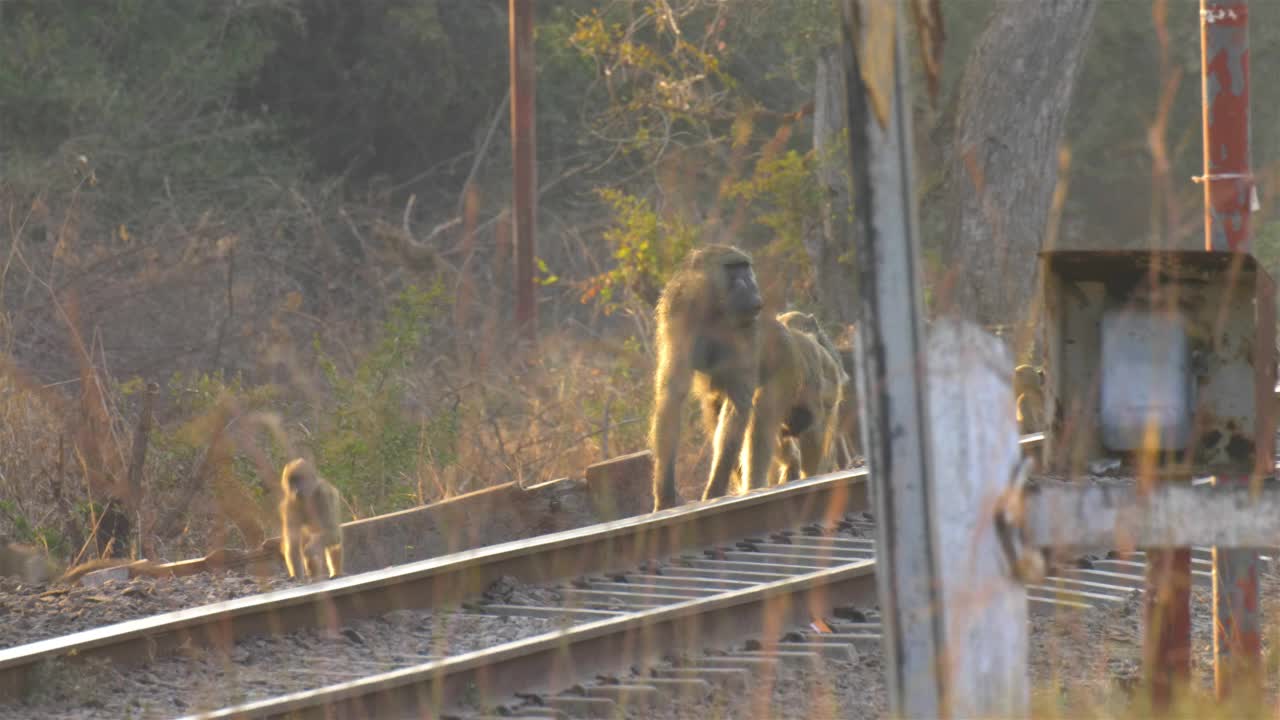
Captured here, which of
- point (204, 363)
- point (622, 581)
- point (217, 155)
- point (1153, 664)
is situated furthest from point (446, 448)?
point (217, 155)

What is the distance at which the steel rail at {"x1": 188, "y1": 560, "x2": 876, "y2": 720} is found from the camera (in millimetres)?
4723

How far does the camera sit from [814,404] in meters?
9.30

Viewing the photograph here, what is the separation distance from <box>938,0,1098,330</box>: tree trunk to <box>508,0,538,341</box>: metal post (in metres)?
3.97

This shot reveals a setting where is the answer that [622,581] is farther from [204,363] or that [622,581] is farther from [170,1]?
[170,1]

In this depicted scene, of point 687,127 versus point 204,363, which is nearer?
point 204,363

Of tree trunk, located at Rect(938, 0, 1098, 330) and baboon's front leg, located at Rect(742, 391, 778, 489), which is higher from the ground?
tree trunk, located at Rect(938, 0, 1098, 330)

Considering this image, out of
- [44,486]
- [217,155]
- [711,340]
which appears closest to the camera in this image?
[711,340]

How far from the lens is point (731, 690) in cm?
521

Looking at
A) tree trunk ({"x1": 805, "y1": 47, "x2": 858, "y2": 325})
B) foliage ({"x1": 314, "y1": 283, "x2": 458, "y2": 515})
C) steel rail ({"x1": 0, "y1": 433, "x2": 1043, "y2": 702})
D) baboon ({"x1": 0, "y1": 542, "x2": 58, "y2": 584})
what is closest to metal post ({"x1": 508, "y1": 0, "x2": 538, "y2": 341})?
tree trunk ({"x1": 805, "y1": 47, "x2": 858, "y2": 325})

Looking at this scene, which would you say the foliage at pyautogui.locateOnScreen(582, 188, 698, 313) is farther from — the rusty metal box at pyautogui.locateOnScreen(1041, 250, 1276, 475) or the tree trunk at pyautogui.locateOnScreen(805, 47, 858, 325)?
the rusty metal box at pyautogui.locateOnScreen(1041, 250, 1276, 475)

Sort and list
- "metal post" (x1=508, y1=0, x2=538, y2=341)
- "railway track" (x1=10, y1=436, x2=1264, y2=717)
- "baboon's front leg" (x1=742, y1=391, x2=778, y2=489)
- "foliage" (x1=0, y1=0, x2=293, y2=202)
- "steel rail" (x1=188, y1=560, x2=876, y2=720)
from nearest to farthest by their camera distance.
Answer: "steel rail" (x1=188, y1=560, x2=876, y2=720), "railway track" (x1=10, y1=436, x2=1264, y2=717), "baboon's front leg" (x1=742, y1=391, x2=778, y2=489), "metal post" (x1=508, y1=0, x2=538, y2=341), "foliage" (x1=0, y1=0, x2=293, y2=202)

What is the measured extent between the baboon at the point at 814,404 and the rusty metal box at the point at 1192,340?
540 cm

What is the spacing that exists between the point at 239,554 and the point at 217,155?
17.1 m

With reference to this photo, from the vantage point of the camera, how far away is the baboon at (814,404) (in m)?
9.20
